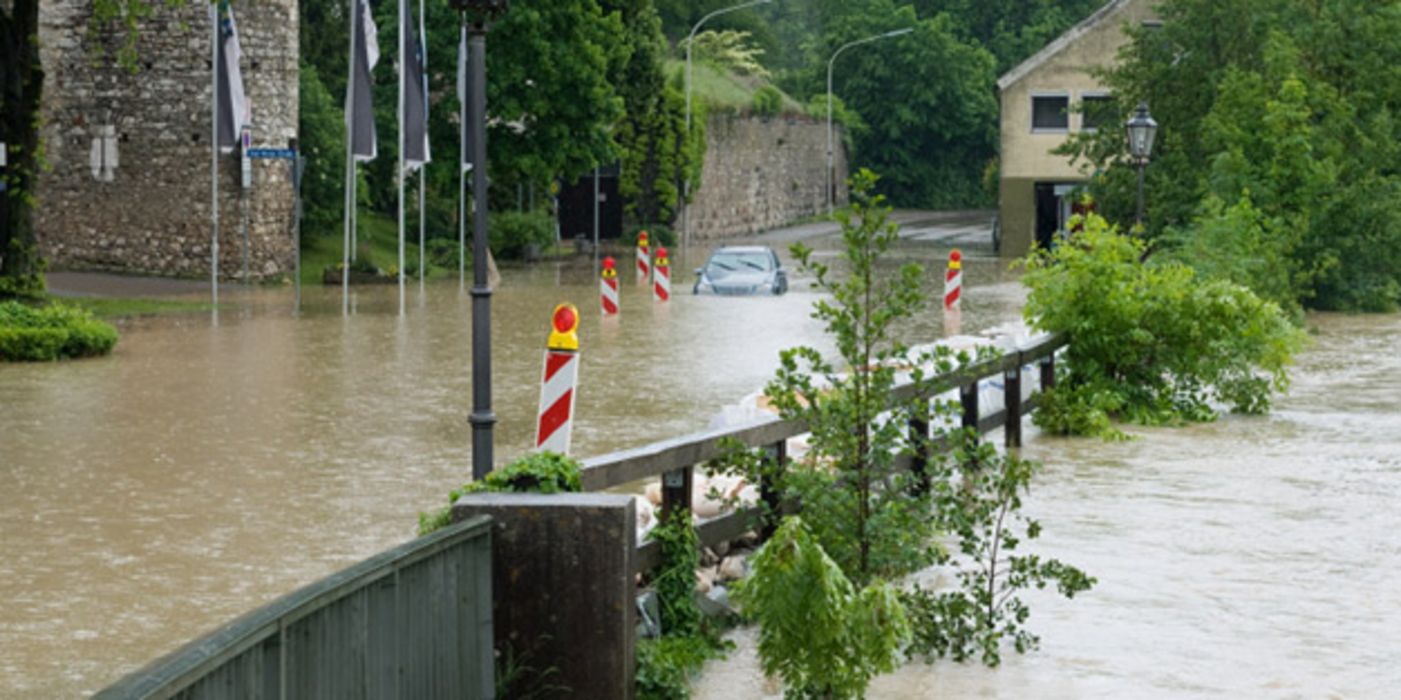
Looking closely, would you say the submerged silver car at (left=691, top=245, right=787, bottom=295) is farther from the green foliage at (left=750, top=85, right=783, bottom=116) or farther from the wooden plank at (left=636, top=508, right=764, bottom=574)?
the green foliage at (left=750, top=85, right=783, bottom=116)

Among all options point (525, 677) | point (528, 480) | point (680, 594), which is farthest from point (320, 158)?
point (525, 677)

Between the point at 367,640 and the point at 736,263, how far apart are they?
36518 millimetres

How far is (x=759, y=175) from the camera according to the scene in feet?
278

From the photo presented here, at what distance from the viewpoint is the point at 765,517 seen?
948 cm

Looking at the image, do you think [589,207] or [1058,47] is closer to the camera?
[1058,47]

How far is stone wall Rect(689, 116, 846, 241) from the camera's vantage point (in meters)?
77.4

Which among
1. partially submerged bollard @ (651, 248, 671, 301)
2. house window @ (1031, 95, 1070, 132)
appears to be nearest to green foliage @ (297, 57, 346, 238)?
partially submerged bollard @ (651, 248, 671, 301)

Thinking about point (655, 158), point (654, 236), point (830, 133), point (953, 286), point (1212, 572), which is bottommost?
point (1212, 572)

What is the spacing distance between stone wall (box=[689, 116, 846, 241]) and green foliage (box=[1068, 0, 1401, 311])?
35.9 m

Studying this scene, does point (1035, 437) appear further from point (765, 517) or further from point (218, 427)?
point (765, 517)

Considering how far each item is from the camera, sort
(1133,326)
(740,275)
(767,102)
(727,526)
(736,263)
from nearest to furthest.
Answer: (727,526), (1133,326), (740,275), (736,263), (767,102)

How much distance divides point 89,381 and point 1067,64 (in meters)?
46.2

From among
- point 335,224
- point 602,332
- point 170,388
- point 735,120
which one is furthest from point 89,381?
point 735,120

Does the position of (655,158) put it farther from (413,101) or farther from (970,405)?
(970,405)
